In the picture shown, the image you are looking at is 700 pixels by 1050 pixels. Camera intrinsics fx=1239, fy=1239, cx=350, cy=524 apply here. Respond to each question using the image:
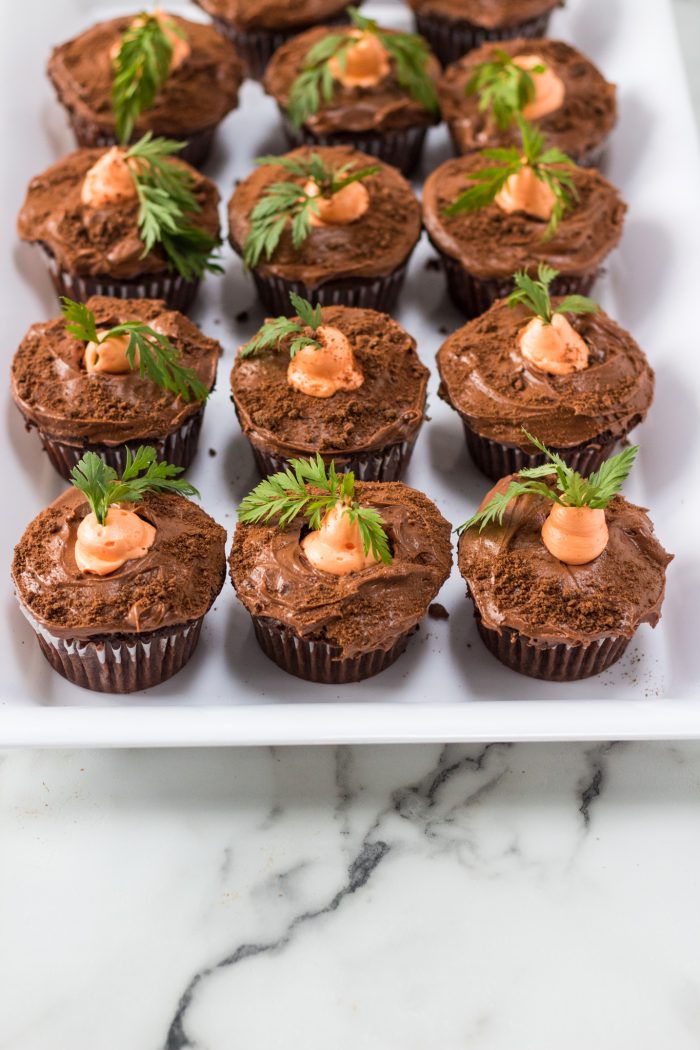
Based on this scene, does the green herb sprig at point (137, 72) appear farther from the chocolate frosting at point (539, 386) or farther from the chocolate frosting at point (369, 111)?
the chocolate frosting at point (539, 386)

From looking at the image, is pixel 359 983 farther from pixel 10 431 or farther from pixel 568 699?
pixel 10 431

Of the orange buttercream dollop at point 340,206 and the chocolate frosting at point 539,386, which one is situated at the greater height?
the orange buttercream dollop at point 340,206

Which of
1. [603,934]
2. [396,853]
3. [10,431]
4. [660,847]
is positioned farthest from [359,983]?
[10,431]

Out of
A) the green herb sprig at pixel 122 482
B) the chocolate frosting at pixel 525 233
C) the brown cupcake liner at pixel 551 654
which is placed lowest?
the brown cupcake liner at pixel 551 654

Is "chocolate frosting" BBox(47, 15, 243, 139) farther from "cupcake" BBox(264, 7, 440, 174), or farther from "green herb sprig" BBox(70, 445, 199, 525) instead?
"green herb sprig" BBox(70, 445, 199, 525)

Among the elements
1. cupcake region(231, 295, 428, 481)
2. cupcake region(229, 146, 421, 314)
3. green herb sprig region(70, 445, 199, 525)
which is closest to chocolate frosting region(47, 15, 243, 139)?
cupcake region(229, 146, 421, 314)

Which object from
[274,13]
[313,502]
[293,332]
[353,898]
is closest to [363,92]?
[274,13]

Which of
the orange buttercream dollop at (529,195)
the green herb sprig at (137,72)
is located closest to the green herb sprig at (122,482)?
the orange buttercream dollop at (529,195)
